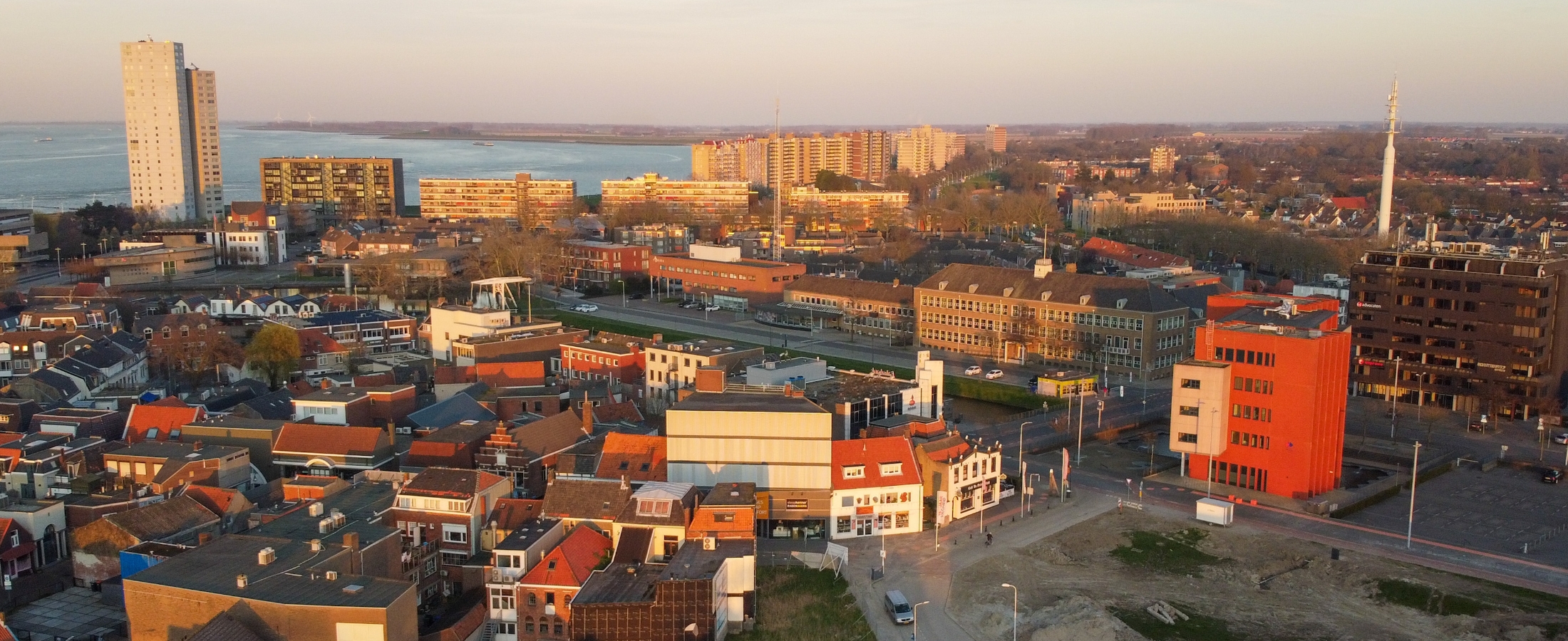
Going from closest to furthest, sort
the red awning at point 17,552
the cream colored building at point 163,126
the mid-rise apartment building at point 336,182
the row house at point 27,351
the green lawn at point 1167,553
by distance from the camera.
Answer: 1. the red awning at point 17,552
2. the green lawn at point 1167,553
3. the row house at point 27,351
4. the cream colored building at point 163,126
5. the mid-rise apartment building at point 336,182

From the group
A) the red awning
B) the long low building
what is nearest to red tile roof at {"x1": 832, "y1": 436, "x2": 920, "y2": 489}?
the red awning

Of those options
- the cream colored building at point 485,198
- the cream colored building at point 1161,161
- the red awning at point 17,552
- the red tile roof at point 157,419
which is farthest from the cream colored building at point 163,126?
the cream colored building at point 1161,161

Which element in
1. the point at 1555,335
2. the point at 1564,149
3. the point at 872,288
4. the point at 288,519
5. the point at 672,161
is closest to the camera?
the point at 288,519

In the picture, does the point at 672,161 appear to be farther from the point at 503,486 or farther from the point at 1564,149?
the point at 503,486

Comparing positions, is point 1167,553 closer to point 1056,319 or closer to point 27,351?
point 1056,319

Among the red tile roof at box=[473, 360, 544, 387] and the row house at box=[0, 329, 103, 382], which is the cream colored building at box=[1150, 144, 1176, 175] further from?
the row house at box=[0, 329, 103, 382]

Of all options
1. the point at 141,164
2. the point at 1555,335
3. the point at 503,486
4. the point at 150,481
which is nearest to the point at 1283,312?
the point at 1555,335

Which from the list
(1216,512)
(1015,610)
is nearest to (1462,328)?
(1216,512)

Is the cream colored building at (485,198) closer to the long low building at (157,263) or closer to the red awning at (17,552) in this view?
the long low building at (157,263)
